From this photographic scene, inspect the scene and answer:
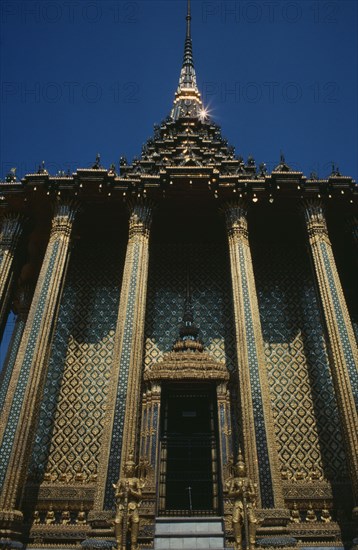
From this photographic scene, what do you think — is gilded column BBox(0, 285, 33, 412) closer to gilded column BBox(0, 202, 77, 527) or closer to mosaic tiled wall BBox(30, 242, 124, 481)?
mosaic tiled wall BBox(30, 242, 124, 481)

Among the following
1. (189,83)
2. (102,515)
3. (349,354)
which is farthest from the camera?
(189,83)

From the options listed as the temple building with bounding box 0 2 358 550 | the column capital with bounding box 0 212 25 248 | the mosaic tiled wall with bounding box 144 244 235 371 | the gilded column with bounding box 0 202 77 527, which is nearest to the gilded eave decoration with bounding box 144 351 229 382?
the temple building with bounding box 0 2 358 550

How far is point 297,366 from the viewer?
13.0m

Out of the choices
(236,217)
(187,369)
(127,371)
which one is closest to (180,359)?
(187,369)

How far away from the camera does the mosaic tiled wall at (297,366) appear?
1148 cm

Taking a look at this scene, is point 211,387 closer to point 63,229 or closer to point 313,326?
point 313,326

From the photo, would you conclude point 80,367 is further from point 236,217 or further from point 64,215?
point 236,217

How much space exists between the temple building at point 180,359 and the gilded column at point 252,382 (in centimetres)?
4

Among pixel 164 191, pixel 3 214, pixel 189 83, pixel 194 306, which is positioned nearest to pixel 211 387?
pixel 194 306

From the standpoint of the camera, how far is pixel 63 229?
12984 millimetres

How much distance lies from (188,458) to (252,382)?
272cm

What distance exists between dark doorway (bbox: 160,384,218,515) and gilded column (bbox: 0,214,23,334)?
493 cm

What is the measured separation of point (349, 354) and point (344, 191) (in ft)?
16.6

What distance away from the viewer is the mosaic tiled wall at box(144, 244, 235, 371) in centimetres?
1339
